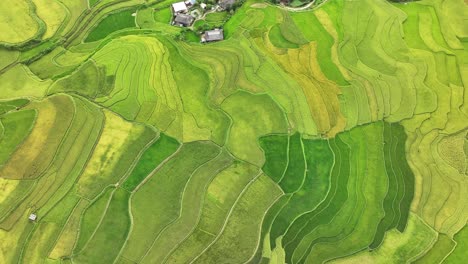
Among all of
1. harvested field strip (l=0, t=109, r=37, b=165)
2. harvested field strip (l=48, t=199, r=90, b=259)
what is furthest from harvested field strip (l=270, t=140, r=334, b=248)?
harvested field strip (l=0, t=109, r=37, b=165)

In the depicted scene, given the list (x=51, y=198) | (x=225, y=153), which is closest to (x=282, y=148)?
(x=225, y=153)

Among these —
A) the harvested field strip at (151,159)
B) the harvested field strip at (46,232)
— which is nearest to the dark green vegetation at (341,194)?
the harvested field strip at (151,159)

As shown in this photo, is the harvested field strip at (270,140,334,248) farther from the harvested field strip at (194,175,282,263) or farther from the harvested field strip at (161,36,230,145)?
the harvested field strip at (161,36,230,145)

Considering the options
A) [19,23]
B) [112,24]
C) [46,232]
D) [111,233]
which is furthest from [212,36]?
[46,232]

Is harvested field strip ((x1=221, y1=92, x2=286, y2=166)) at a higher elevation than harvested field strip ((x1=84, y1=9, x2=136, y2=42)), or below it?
below

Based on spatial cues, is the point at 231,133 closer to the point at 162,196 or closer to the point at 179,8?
the point at 162,196

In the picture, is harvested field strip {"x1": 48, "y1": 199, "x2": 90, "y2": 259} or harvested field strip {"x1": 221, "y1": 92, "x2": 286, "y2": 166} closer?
harvested field strip {"x1": 48, "y1": 199, "x2": 90, "y2": 259}

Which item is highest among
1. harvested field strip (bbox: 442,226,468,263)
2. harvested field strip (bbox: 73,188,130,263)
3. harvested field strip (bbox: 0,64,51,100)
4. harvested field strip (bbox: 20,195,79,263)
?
harvested field strip (bbox: 0,64,51,100)
